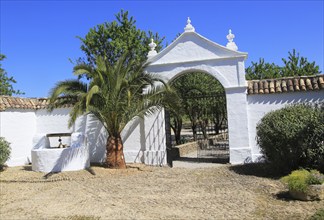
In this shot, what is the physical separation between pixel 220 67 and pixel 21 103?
29.4 ft

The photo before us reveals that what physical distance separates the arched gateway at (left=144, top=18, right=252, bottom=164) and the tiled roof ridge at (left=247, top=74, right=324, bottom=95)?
1.77ft

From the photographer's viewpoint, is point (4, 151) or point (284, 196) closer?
point (284, 196)

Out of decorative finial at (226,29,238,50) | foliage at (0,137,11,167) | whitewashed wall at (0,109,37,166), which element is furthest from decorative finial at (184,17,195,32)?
foliage at (0,137,11,167)

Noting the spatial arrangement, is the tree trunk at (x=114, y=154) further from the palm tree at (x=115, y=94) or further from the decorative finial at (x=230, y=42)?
the decorative finial at (x=230, y=42)

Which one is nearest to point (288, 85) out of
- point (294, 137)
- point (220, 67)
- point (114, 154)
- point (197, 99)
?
point (220, 67)

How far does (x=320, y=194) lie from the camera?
682 cm

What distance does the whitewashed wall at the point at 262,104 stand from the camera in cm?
1145

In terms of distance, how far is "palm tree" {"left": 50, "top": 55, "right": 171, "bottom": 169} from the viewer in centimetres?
1140

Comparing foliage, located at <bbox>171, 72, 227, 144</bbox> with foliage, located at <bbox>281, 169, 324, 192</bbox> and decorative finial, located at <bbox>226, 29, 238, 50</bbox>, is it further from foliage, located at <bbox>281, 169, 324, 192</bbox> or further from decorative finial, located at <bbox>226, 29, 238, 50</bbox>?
foliage, located at <bbox>281, 169, 324, 192</bbox>

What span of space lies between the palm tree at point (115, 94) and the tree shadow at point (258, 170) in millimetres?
3733

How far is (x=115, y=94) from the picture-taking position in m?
11.3

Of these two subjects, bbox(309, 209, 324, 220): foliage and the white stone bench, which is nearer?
bbox(309, 209, 324, 220): foliage

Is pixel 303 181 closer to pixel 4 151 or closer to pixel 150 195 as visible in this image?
pixel 150 195

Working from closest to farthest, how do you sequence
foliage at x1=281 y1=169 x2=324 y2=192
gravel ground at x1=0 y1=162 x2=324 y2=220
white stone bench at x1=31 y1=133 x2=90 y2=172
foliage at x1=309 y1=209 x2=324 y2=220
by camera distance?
foliage at x1=309 y1=209 x2=324 y2=220
gravel ground at x1=0 y1=162 x2=324 y2=220
foliage at x1=281 y1=169 x2=324 y2=192
white stone bench at x1=31 y1=133 x2=90 y2=172
